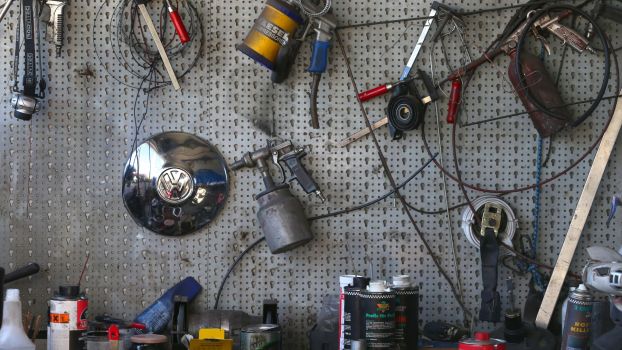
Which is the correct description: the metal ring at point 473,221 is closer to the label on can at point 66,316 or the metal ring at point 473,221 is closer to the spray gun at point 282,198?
the spray gun at point 282,198

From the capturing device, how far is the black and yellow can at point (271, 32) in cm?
244

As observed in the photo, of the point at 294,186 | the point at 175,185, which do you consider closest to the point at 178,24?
the point at 175,185

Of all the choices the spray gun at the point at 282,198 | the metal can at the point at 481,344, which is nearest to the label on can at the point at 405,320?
the metal can at the point at 481,344

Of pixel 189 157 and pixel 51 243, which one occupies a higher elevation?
pixel 189 157

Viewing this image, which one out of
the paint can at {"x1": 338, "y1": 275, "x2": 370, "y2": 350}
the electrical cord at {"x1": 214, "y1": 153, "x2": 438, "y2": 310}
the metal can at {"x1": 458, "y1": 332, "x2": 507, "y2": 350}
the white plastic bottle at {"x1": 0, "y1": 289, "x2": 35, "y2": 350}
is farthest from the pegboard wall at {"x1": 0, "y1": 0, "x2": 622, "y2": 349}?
the metal can at {"x1": 458, "y1": 332, "x2": 507, "y2": 350}

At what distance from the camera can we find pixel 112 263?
259cm

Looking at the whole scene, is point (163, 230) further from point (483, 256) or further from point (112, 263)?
point (483, 256)

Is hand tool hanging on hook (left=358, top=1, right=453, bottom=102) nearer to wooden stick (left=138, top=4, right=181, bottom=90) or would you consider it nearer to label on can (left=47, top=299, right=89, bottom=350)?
wooden stick (left=138, top=4, right=181, bottom=90)

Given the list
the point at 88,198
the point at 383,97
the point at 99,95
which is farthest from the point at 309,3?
the point at 88,198

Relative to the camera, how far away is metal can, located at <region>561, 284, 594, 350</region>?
7.13 ft

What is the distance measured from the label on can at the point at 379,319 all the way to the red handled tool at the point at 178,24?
924 millimetres

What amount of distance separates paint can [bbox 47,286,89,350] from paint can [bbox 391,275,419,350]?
0.83m

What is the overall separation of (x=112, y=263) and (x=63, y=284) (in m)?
0.16

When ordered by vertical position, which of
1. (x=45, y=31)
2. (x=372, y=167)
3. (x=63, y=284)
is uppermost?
(x=45, y=31)
